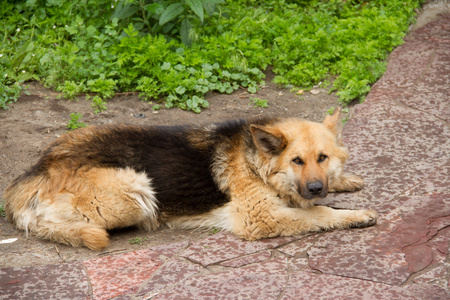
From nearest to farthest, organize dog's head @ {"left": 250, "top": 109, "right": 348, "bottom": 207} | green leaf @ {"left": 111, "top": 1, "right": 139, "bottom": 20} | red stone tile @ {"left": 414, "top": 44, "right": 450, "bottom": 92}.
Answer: dog's head @ {"left": 250, "top": 109, "right": 348, "bottom": 207} < red stone tile @ {"left": 414, "top": 44, "right": 450, "bottom": 92} < green leaf @ {"left": 111, "top": 1, "right": 139, "bottom": 20}

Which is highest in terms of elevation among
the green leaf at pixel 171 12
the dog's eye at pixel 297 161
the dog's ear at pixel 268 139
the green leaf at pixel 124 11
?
the green leaf at pixel 124 11

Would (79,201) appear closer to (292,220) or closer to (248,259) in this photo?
(248,259)

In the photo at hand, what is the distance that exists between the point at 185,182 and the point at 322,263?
4.83 ft

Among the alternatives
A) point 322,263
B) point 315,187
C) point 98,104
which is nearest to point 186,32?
point 98,104

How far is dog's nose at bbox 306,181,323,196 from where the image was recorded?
4.61m

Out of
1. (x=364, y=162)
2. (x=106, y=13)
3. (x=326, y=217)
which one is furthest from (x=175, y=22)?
(x=326, y=217)

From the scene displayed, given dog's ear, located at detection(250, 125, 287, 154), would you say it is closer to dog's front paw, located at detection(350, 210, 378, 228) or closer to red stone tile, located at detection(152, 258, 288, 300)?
dog's front paw, located at detection(350, 210, 378, 228)

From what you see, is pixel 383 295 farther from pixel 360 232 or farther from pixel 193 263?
pixel 193 263

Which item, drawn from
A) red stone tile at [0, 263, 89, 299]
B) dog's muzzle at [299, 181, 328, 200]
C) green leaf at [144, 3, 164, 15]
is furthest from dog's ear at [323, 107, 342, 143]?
green leaf at [144, 3, 164, 15]

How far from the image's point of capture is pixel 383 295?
3.84m

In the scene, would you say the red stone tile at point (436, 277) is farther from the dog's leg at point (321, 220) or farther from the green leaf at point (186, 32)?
the green leaf at point (186, 32)

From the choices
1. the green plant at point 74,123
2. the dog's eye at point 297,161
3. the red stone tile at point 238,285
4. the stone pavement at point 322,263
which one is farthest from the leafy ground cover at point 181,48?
the red stone tile at point 238,285

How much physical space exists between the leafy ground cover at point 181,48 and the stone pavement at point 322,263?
251cm

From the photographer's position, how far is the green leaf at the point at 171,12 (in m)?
7.71
